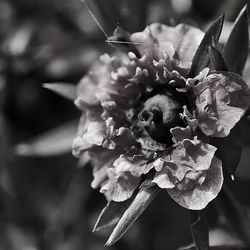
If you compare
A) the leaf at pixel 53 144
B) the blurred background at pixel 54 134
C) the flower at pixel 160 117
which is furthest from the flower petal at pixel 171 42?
the leaf at pixel 53 144

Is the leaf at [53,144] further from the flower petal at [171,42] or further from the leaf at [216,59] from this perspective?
the leaf at [216,59]

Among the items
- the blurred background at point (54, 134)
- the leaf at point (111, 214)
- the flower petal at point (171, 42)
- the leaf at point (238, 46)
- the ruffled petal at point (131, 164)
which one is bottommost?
the blurred background at point (54, 134)

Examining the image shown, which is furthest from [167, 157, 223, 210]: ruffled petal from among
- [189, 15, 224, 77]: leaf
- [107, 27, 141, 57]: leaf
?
[107, 27, 141, 57]: leaf

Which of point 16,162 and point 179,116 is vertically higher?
point 179,116

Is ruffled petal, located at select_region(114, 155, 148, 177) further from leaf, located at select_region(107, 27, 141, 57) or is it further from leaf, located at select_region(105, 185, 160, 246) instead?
leaf, located at select_region(107, 27, 141, 57)

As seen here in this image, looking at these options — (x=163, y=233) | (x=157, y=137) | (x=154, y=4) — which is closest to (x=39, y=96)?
(x=154, y=4)

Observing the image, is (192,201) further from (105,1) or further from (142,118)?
(105,1)

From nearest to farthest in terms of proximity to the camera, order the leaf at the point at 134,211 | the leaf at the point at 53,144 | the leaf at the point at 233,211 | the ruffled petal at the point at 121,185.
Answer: the leaf at the point at 134,211, the ruffled petal at the point at 121,185, the leaf at the point at 233,211, the leaf at the point at 53,144
